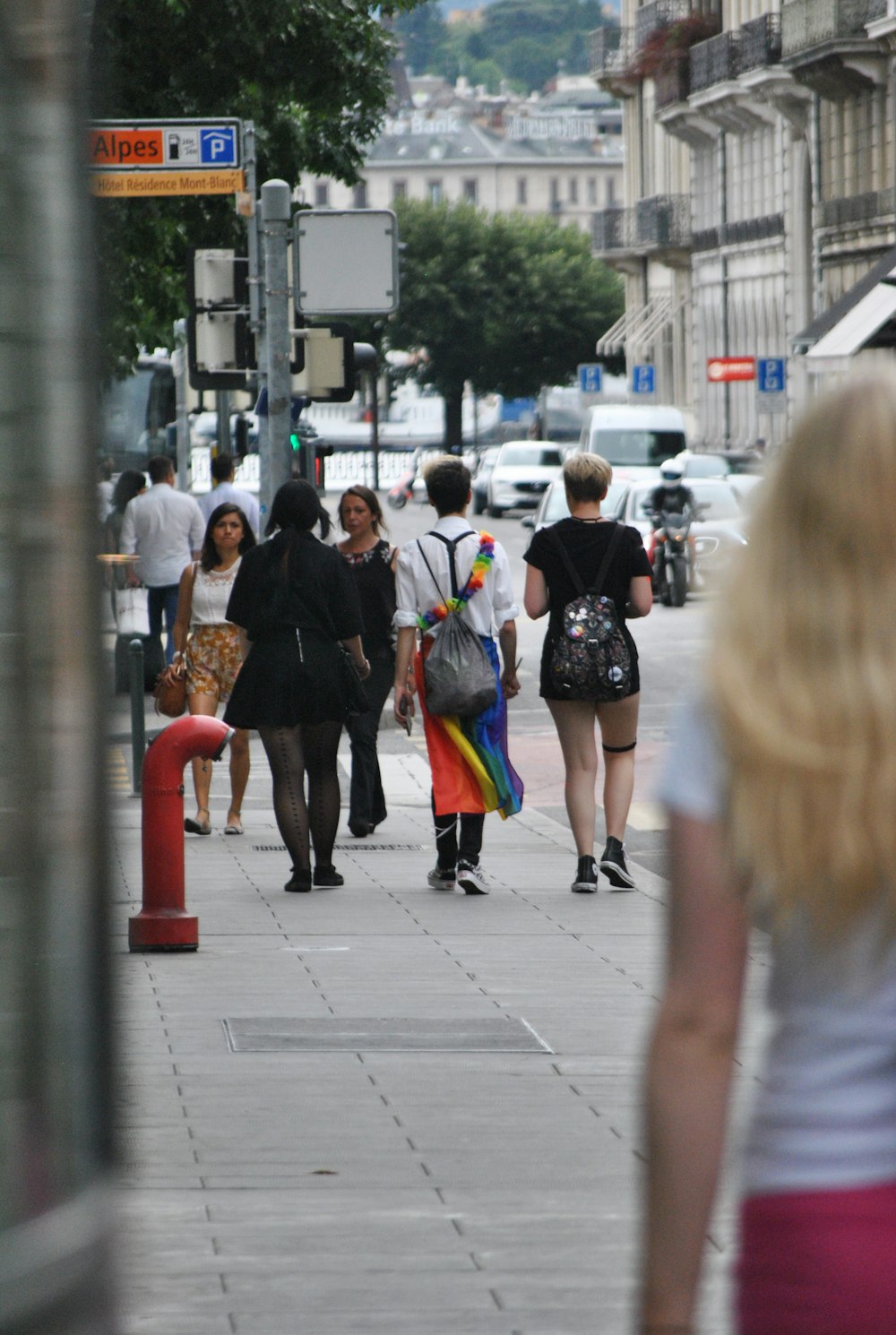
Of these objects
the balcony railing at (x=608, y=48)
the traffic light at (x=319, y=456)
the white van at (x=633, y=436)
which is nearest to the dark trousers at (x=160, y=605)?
the traffic light at (x=319, y=456)

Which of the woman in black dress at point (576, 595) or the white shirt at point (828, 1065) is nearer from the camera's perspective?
the white shirt at point (828, 1065)

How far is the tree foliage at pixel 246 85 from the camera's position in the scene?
66.8 feet

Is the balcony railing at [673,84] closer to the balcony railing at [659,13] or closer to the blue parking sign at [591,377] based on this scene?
the balcony railing at [659,13]

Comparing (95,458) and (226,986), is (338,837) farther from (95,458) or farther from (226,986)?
(95,458)

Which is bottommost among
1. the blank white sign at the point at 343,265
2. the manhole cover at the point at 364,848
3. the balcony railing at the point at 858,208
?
the manhole cover at the point at 364,848

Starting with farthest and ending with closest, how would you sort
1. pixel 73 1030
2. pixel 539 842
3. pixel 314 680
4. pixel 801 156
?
1. pixel 801 156
2. pixel 539 842
3. pixel 314 680
4. pixel 73 1030

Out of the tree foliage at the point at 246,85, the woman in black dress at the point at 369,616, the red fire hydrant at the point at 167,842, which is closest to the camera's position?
the red fire hydrant at the point at 167,842

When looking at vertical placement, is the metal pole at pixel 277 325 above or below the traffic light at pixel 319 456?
above

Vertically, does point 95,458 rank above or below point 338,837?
above

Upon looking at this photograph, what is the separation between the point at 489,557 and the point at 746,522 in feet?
26.3

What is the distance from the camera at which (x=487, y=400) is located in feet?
415

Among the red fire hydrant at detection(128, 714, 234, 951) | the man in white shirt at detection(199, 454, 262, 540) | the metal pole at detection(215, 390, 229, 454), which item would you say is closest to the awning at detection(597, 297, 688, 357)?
the metal pole at detection(215, 390, 229, 454)

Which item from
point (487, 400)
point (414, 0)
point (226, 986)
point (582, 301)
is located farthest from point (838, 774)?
point (487, 400)

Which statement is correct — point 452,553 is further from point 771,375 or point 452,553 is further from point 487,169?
point 487,169
